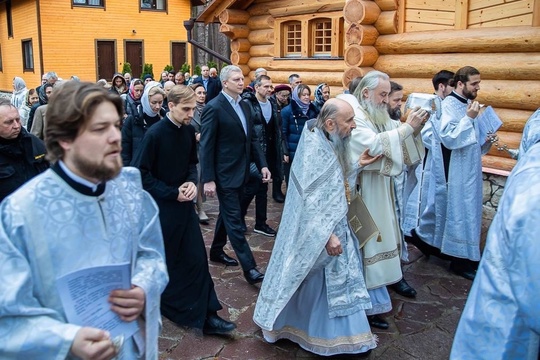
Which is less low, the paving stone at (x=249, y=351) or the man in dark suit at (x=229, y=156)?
the man in dark suit at (x=229, y=156)

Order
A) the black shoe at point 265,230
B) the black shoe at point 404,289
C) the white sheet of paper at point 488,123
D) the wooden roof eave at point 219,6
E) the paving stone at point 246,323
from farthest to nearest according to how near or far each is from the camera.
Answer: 1. the wooden roof eave at point 219,6
2. the black shoe at point 265,230
3. the white sheet of paper at point 488,123
4. the black shoe at point 404,289
5. the paving stone at point 246,323

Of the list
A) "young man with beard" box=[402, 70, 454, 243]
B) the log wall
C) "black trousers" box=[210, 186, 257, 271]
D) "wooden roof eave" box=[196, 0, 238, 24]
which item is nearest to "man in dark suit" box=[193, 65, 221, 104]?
"wooden roof eave" box=[196, 0, 238, 24]

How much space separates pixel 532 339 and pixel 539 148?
25.8 inches

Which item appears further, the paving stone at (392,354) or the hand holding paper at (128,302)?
the paving stone at (392,354)

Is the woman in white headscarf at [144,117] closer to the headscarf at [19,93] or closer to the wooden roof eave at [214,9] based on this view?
the headscarf at [19,93]

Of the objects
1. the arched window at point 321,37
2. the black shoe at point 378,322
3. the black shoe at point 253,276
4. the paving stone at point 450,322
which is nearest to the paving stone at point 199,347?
the black shoe at point 253,276

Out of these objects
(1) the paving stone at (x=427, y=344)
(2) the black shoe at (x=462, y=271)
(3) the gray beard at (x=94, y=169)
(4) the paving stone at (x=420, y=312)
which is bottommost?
(1) the paving stone at (x=427, y=344)

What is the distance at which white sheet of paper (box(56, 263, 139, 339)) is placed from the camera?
1.96 metres

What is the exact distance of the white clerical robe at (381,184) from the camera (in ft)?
14.3

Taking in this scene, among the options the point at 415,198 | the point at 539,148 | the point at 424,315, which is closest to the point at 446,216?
the point at 415,198

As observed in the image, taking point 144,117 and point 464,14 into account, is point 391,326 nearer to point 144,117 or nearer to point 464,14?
point 144,117

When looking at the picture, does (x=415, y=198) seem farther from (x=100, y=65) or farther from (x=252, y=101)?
(x=100, y=65)

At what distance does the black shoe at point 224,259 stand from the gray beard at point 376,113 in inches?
92.8

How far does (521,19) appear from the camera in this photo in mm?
7461
